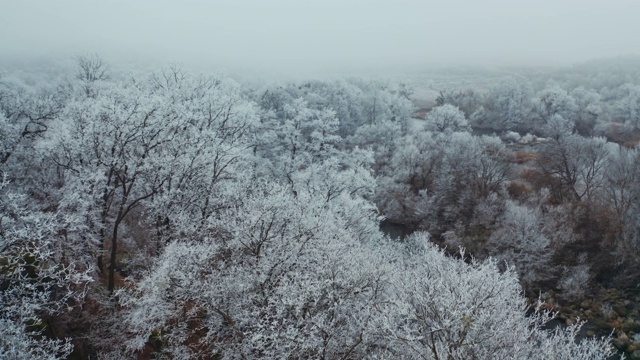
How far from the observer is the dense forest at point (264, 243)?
15.1m

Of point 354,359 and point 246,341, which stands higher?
point 246,341

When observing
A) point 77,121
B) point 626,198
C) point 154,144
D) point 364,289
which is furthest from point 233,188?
point 626,198

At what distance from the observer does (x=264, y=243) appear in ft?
60.4

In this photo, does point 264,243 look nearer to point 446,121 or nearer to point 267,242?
point 267,242

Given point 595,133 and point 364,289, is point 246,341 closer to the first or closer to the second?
point 364,289

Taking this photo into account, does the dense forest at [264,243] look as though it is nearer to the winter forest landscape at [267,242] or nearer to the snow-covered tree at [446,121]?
the winter forest landscape at [267,242]

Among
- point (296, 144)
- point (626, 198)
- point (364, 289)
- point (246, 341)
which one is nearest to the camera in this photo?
point (246, 341)

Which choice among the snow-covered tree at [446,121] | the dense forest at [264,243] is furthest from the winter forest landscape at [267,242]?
the snow-covered tree at [446,121]

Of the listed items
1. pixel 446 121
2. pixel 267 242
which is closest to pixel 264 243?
pixel 267 242

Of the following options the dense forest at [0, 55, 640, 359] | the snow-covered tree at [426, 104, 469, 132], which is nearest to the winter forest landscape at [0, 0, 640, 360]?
the dense forest at [0, 55, 640, 359]

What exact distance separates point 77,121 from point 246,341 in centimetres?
1295

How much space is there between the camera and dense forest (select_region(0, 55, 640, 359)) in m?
15.1

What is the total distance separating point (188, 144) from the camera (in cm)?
2270

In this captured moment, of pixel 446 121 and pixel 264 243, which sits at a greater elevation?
pixel 264 243
